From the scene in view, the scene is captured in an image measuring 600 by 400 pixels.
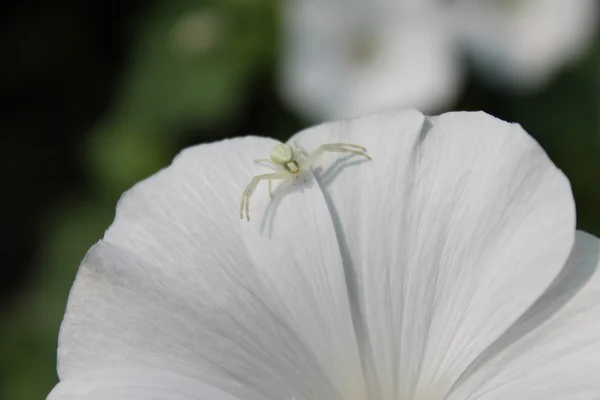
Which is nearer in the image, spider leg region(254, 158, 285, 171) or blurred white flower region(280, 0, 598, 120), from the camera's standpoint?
spider leg region(254, 158, 285, 171)

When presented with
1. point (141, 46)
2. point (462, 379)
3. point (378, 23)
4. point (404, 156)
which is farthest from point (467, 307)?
point (141, 46)

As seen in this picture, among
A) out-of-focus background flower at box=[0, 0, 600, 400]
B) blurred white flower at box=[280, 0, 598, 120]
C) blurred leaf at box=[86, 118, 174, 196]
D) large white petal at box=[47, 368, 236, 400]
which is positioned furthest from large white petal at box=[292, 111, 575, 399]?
blurred leaf at box=[86, 118, 174, 196]

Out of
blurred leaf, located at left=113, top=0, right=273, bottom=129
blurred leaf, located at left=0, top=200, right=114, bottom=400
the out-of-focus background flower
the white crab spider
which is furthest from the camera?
blurred leaf, located at left=113, top=0, right=273, bottom=129

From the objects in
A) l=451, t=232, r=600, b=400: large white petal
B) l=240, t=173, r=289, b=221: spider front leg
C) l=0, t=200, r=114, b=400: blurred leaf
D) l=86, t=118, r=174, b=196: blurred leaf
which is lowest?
l=0, t=200, r=114, b=400: blurred leaf

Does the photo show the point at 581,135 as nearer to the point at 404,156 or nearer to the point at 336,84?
the point at 336,84

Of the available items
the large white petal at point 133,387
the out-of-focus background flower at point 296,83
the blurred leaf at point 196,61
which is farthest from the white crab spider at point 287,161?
the blurred leaf at point 196,61

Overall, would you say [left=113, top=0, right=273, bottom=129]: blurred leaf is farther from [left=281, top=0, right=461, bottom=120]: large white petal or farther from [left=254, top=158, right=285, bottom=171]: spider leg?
[left=254, top=158, right=285, bottom=171]: spider leg

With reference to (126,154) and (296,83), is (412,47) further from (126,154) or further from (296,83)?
(126,154)
